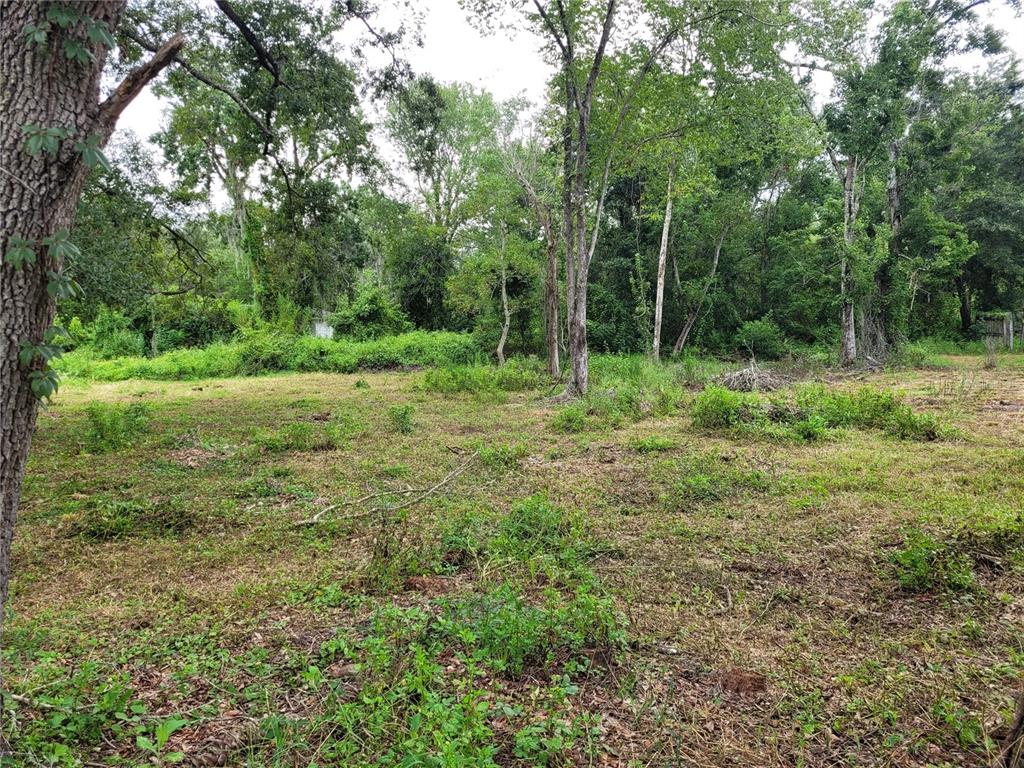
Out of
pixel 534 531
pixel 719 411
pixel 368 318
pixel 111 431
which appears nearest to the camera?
pixel 534 531

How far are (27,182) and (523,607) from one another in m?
2.96

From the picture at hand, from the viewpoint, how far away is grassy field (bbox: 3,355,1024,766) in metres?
2.27

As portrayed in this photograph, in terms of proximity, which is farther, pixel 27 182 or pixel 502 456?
pixel 502 456

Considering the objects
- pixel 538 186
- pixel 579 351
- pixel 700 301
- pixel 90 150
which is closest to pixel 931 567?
pixel 90 150

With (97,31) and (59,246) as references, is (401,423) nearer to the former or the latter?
(59,246)

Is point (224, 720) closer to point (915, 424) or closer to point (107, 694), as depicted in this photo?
point (107, 694)

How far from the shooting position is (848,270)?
699 inches

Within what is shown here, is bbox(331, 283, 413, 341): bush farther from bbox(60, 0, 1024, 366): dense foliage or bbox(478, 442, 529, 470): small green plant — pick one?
bbox(478, 442, 529, 470): small green plant

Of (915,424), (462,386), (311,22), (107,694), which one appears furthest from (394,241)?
(107,694)

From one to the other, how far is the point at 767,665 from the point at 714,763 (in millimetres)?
794

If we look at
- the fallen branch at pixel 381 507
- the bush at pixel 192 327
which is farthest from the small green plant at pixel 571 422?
the bush at pixel 192 327

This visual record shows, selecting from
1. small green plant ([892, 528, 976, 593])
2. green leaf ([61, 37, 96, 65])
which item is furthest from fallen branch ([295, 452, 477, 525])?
small green plant ([892, 528, 976, 593])

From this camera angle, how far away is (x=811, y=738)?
229 centimetres

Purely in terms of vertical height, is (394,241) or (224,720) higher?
(394,241)
